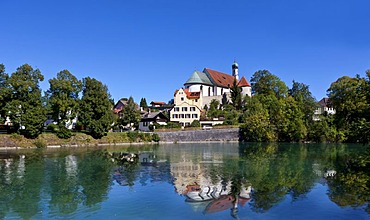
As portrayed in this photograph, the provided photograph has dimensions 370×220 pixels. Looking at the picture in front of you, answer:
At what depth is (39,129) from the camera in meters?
51.5

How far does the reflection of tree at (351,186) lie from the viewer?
15917 mm

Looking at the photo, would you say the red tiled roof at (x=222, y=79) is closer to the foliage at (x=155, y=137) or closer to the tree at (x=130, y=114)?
Answer: the tree at (x=130, y=114)

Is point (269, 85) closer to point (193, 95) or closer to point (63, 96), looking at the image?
point (193, 95)

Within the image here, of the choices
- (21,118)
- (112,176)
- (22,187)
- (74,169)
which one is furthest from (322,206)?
(21,118)

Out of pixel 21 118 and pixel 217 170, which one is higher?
pixel 21 118

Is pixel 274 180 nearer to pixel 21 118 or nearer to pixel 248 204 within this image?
pixel 248 204

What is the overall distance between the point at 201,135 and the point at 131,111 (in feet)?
53.3

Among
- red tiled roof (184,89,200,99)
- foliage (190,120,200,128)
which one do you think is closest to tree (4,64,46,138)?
foliage (190,120,200,128)

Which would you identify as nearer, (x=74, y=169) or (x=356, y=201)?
(x=356, y=201)

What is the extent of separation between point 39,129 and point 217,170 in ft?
118

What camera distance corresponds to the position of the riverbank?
48.9 metres

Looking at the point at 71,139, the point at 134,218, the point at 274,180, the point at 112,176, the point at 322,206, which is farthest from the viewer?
the point at 71,139

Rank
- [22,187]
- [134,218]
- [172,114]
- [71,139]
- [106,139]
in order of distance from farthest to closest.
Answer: [172,114]
[106,139]
[71,139]
[22,187]
[134,218]

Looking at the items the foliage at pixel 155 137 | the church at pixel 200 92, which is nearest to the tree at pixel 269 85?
the church at pixel 200 92
